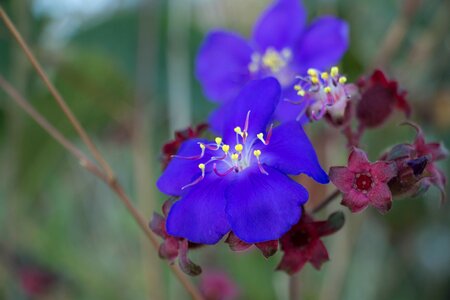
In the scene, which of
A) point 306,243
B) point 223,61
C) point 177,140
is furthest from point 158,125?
point 306,243

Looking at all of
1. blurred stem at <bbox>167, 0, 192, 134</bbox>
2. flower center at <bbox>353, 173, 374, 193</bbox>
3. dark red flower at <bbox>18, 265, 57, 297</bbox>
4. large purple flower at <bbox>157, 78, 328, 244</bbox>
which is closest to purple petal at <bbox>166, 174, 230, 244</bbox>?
large purple flower at <bbox>157, 78, 328, 244</bbox>

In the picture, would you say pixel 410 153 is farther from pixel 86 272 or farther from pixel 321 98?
pixel 86 272

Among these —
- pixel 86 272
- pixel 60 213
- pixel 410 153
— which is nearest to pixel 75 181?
pixel 60 213

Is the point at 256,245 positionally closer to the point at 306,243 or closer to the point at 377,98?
the point at 306,243

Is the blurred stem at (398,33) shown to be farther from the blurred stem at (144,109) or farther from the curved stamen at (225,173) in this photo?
the curved stamen at (225,173)

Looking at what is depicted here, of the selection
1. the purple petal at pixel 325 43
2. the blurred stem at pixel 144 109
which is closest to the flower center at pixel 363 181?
the purple petal at pixel 325 43

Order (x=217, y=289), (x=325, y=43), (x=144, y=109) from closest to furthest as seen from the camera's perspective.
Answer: (x=325, y=43) → (x=217, y=289) → (x=144, y=109)

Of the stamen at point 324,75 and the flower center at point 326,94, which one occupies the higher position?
the stamen at point 324,75

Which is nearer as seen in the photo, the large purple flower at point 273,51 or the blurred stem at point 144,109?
the large purple flower at point 273,51
